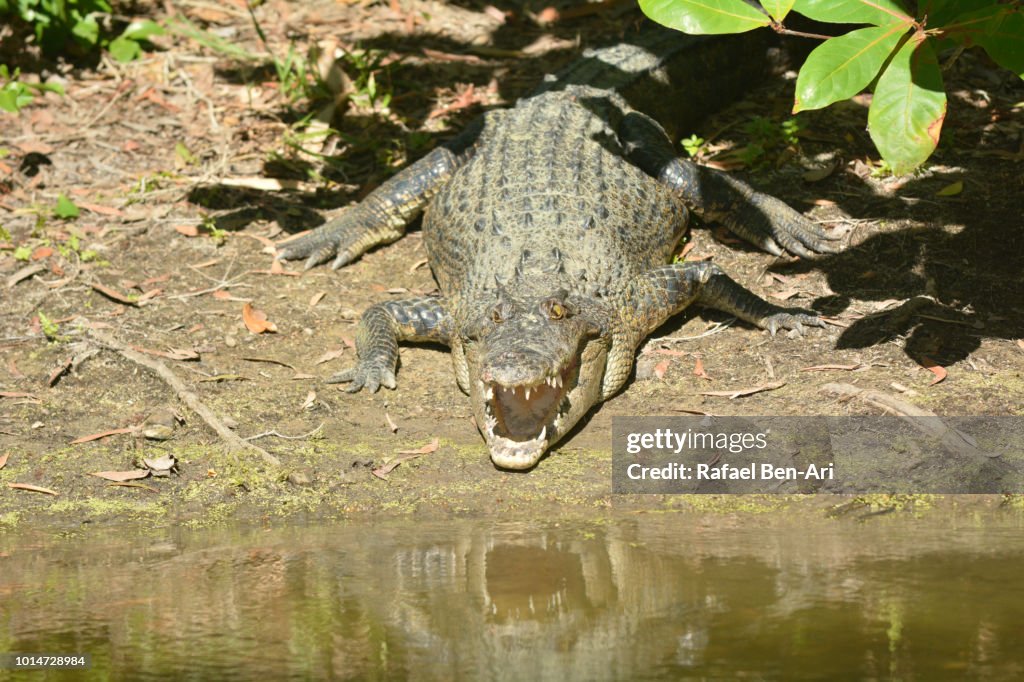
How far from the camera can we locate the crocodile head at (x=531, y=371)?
4.67m

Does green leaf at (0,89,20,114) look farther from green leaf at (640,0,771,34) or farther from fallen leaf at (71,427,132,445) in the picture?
green leaf at (640,0,771,34)

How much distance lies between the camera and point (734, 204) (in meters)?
6.27

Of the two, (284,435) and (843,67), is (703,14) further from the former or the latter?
(284,435)

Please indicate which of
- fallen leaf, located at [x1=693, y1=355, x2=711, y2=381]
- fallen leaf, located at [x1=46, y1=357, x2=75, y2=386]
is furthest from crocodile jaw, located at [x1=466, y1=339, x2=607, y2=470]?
fallen leaf, located at [x1=46, y1=357, x2=75, y2=386]

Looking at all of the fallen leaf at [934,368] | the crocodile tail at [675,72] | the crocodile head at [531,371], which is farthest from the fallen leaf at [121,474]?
the crocodile tail at [675,72]

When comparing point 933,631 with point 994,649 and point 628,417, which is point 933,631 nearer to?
point 994,649

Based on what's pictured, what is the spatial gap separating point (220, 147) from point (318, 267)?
1.49 metres

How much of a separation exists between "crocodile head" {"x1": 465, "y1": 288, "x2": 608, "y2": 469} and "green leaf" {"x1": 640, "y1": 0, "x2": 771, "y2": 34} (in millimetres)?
1492

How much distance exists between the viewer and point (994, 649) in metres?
3.20

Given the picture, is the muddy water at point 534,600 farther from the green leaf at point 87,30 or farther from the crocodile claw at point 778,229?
the green leaf at point 87,30

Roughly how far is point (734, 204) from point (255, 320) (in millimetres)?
2562

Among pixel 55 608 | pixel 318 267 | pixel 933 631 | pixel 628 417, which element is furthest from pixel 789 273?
pixel 55 608

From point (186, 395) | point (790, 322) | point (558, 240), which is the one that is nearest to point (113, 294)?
point (186, 395)

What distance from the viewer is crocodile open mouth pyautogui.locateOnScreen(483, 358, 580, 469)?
4.69 metres
